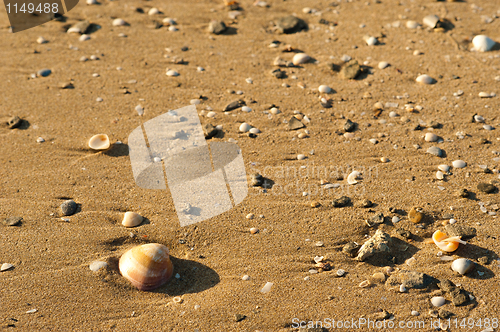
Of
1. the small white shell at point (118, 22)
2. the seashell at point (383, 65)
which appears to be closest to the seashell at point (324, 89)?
the seashell at point (383, 65)

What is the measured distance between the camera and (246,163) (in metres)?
3.31

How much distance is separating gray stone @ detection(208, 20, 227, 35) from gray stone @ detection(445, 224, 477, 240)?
3.25 meters

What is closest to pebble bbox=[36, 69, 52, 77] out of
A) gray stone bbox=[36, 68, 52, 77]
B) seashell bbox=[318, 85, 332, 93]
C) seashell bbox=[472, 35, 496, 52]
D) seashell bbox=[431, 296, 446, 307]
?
gray stone bbox=[36, 68, 52, 77]

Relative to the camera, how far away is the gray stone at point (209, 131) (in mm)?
3484

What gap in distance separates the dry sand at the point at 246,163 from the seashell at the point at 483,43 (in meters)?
0.08

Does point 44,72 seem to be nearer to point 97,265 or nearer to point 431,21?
point 97,265

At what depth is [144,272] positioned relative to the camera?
2482 mm

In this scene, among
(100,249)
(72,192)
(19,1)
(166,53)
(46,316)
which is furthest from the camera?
(19,1)

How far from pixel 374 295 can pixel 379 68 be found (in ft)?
8.27

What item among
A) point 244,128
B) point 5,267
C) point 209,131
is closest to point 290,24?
point 244,128

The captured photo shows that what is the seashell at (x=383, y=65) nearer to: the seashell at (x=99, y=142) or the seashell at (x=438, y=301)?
the seashell at (x=438, y=301)

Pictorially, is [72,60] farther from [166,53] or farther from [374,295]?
[374,295]

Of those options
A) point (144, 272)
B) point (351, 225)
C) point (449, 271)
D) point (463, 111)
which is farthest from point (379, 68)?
point (144, 272)

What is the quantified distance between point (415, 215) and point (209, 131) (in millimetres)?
1815
